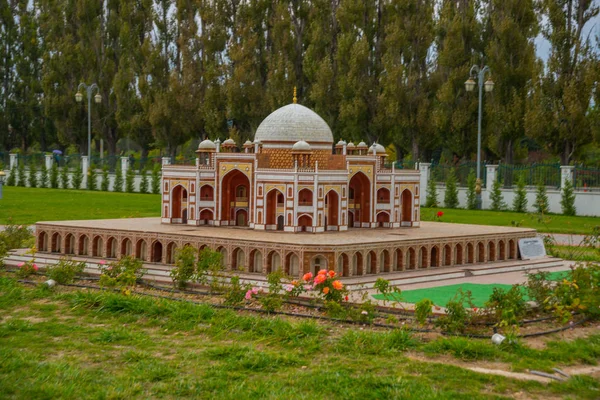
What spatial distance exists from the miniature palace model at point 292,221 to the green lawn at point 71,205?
7.36m

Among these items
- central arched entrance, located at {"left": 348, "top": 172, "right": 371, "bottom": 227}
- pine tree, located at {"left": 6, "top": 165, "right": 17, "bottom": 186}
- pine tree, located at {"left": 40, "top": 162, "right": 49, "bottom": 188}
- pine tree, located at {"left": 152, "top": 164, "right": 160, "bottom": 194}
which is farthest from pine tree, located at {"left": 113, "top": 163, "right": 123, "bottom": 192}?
central arched entrance, located at {"left": 348, "top": 172, "right": 371, "bottom": 227}

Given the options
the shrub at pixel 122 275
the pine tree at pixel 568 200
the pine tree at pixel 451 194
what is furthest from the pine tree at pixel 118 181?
the shrub at pixel 122 275

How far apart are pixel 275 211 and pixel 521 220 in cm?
1122

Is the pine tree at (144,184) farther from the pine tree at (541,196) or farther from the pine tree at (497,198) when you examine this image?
the pine tree at (541,196)

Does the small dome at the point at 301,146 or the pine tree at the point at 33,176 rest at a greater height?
the small dome at the point at 301,146

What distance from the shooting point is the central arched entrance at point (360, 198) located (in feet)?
66.2

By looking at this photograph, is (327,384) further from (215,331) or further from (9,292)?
(9,292)

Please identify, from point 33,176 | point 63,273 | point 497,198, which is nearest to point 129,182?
point 33,176

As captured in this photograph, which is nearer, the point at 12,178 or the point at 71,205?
the point at 71,205

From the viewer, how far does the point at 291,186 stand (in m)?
18.5

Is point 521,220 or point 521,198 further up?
point 521,198

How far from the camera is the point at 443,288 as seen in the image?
49.0 feet

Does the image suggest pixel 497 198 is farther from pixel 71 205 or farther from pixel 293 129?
pixel 71 205

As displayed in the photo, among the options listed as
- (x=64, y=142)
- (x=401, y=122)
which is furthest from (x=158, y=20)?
(x=401, y=122)
